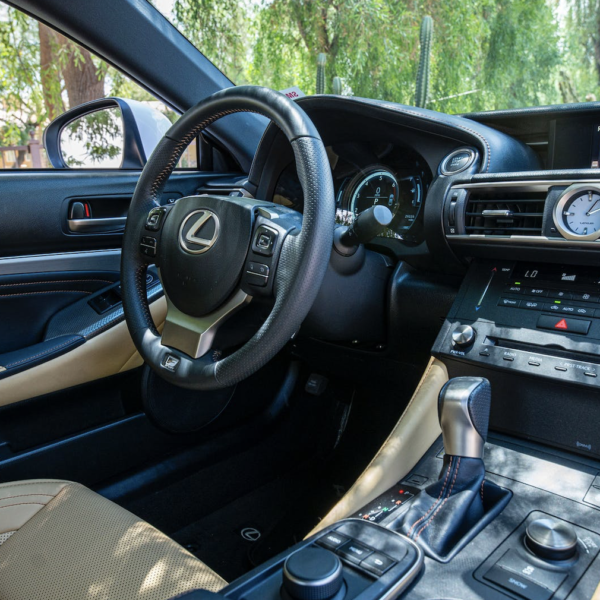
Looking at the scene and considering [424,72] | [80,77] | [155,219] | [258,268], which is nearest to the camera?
[258,268]

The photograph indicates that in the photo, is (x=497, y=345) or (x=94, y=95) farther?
(x=94, y=95)

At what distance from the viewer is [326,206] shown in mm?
1055

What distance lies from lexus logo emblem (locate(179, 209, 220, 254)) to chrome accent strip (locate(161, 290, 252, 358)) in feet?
0.42

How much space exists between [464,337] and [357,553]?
1.82 ft

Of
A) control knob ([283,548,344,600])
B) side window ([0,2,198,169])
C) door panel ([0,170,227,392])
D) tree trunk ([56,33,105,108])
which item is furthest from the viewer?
tree trunk ([56,33,105,108])

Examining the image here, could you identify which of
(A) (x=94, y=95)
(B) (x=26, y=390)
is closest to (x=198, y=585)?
(B) (x=26, y=390)

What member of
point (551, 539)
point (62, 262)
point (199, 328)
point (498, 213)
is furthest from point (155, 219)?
point (551, 539)

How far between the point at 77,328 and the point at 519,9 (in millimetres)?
5506

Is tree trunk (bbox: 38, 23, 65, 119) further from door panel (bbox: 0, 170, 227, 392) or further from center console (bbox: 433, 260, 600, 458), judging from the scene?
center console (bbox: 433, 260, 600, 458)

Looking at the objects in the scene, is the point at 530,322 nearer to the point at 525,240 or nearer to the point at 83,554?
the point at 525,240

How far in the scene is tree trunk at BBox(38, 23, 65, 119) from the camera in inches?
98.8

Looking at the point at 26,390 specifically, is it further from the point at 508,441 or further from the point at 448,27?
the point at 448,27

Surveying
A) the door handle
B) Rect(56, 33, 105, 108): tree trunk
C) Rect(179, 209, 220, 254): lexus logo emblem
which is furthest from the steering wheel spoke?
Rect(56, 33, 105, 108): tree trunk

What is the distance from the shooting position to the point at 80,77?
2.36 metres
